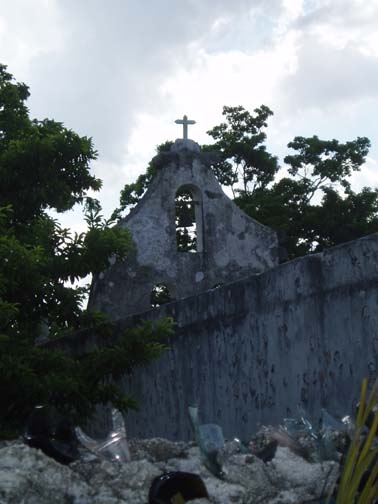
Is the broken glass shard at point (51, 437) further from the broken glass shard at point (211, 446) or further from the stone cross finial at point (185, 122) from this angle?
the stone cross finial at point (185, 122)

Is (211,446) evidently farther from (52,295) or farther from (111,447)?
(52,295)

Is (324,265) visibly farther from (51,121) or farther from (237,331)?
(51,121)

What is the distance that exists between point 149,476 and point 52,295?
5.84 m

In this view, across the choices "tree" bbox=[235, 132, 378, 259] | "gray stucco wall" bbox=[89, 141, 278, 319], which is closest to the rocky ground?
"gray stucco wall" bbox=[89, 141, 278, 319]

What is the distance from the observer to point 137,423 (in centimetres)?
840

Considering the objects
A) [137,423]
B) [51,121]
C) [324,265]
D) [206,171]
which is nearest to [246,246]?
[206,171]

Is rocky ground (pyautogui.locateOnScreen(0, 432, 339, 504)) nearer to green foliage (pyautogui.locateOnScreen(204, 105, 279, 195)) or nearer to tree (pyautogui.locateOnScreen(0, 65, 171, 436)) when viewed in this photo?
tree (pyautogui.locateOnScreen(0, 65, 171, 436))

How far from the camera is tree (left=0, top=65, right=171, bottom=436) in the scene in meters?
6.82

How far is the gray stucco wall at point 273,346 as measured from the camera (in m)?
5.76

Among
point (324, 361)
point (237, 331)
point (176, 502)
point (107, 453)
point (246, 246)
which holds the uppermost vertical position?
point (246, 246)

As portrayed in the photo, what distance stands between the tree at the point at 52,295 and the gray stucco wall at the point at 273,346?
0.42 meters

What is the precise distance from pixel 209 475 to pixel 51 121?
10324 mm

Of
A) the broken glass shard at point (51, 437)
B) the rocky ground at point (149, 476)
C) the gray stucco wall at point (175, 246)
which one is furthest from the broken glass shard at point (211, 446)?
the gray stucco wall at point (175, 246)

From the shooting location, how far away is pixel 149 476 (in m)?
2.15
